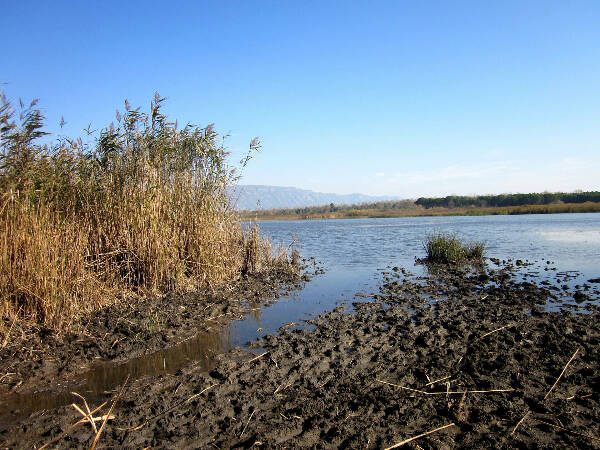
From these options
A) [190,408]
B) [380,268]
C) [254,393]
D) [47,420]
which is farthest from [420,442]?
[380,268]

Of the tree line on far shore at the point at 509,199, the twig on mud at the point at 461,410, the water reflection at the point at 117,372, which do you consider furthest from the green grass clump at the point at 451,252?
the tree line on far shore at the point at 509,199

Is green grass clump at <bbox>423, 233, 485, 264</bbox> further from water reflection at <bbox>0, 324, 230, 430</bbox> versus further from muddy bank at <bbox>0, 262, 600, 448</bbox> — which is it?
water reflection at <bbox>0, 324, 230, 430</bbox>

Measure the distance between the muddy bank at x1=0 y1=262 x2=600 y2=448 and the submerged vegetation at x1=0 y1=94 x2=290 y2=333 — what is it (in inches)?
119

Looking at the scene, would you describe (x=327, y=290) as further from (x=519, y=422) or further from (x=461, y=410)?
(x=519, y=422)

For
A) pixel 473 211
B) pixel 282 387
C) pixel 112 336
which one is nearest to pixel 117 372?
pixel 112 336

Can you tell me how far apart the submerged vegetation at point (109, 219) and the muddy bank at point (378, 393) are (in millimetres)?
3021

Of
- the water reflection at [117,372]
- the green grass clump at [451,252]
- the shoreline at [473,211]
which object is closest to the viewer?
the water reflection at [117,372]

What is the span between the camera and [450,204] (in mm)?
79500

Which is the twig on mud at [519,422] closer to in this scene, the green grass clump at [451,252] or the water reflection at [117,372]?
the water reflection at [117,372]

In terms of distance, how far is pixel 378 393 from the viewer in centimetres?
479

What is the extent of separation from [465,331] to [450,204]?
254 ft

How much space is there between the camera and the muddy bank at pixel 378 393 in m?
3.88

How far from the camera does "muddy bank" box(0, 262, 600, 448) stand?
12.7 ft

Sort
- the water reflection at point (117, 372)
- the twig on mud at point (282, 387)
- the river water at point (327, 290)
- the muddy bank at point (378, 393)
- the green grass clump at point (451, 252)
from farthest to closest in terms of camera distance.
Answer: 1. the green grass clump at point (451, 252)
2. the river water at point (327, 290)
3. the twig on mud at point (282, 387)
4. the water reflection at point (117, 372)
5. the muddy bank at point (378, 393)
